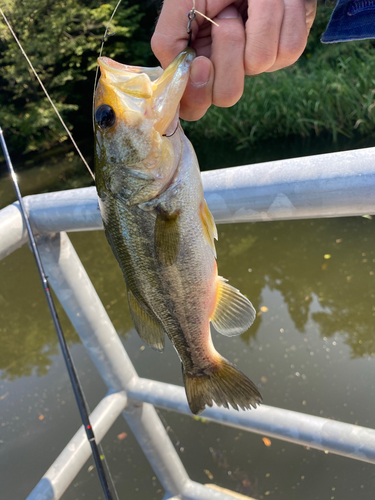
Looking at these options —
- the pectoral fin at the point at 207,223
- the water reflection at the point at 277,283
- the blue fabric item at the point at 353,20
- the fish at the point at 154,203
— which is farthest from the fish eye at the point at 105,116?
the water reflection at the point at 277,283

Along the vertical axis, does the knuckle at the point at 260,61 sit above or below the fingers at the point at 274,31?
below

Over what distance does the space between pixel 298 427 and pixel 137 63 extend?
599 inches

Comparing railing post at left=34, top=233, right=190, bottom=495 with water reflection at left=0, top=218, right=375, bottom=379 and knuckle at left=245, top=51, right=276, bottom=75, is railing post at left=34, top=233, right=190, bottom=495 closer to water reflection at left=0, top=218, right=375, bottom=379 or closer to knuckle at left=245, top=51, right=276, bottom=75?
knuckle at left=245, top=51, right=276, bottom=75

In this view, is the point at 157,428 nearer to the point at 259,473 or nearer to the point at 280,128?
the point at 259,473

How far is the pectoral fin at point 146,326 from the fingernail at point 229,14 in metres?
0.74

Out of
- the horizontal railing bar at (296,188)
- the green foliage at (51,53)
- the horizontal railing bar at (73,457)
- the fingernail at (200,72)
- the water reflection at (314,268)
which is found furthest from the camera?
the green foliage at (51,53)

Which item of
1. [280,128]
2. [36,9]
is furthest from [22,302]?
[36,9]

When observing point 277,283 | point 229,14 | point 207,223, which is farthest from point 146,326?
point 277,283

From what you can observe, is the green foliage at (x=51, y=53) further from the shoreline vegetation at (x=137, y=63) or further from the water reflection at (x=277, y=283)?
the water reflection at (x=277, y=283)

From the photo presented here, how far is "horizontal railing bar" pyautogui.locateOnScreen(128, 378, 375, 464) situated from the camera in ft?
3.80

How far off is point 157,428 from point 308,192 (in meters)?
1.35

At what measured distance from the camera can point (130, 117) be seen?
95cm

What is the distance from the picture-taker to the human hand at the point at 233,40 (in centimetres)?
89

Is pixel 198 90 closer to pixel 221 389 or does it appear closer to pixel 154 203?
pixel 154 203
